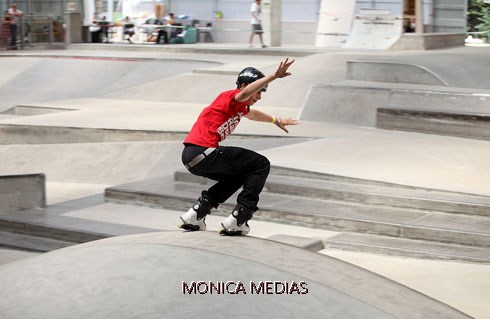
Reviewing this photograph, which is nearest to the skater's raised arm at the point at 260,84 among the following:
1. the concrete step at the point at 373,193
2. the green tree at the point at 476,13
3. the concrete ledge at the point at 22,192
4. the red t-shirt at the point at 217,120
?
the red t-shirt at the point at 217,120

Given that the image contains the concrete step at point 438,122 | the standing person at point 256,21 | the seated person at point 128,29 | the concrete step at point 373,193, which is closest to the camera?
the concrete step at point 373,193

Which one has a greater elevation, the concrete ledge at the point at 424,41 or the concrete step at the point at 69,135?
the concrete ledge at the point at 424,41

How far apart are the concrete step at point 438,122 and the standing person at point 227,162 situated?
6660 millimetres

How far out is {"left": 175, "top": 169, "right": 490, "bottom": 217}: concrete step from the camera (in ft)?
27.1

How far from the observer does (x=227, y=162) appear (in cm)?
618

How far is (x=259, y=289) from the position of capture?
15.1 ft

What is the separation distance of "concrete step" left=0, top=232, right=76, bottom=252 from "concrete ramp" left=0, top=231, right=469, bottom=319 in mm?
3132

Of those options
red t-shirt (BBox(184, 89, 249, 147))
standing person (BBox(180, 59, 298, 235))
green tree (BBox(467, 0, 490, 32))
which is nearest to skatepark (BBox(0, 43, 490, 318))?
standing person (BBox(180, 59, 298, 235))

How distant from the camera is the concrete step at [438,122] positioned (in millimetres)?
12133

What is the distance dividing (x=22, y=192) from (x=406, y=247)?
15.1 feet

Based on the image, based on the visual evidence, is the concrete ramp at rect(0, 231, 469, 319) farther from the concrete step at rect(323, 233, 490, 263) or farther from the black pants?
the concrete step at rect(323, 233, 490, 263)

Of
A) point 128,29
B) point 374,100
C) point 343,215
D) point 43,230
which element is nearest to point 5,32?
point 128,29

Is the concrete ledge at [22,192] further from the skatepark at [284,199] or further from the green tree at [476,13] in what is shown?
the green tree at [476,13]

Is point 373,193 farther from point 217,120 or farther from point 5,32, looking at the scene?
point 5,32
